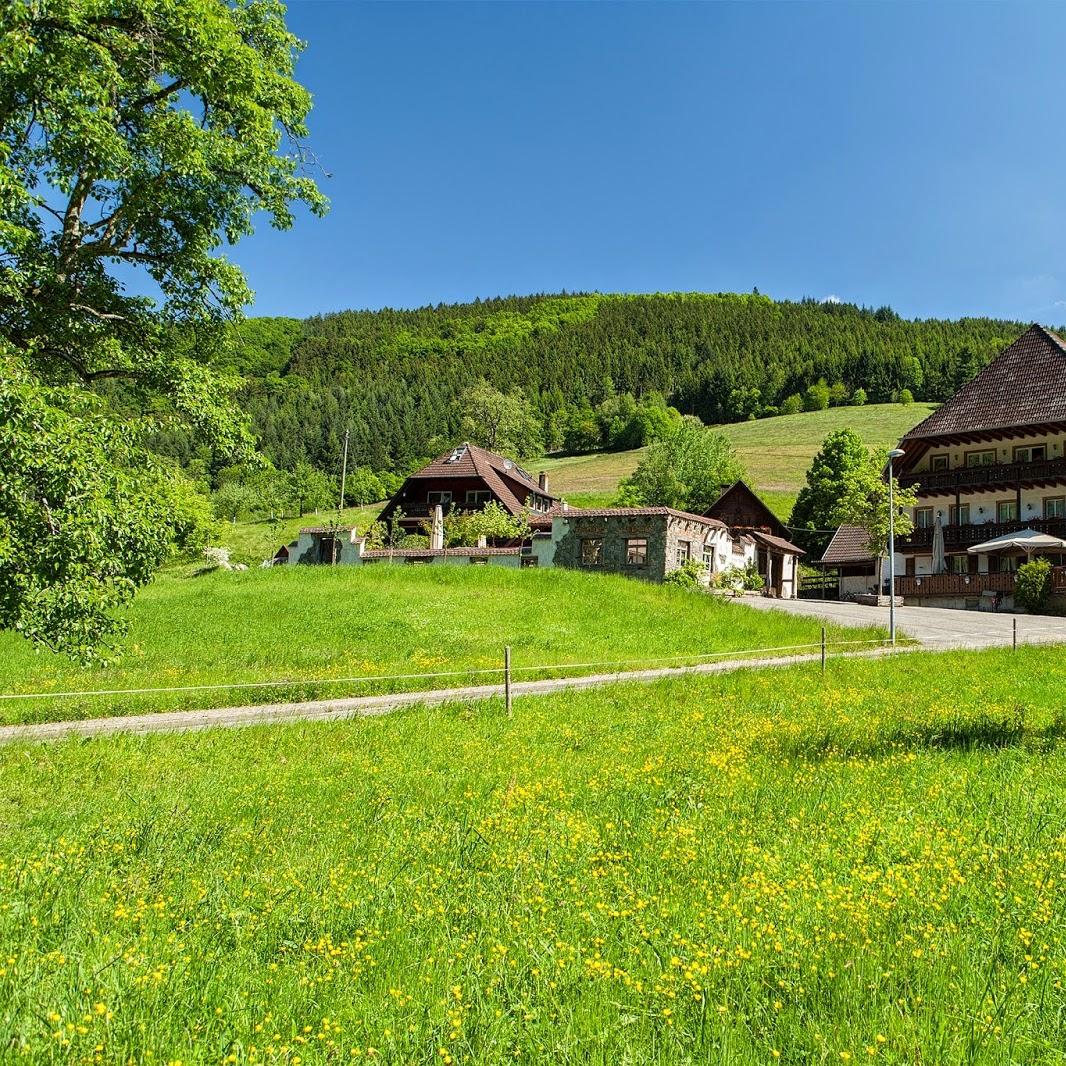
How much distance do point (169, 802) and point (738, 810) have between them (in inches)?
257

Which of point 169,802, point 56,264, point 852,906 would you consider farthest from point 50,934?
point 56,264

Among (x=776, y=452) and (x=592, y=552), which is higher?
(x=776, y=452)

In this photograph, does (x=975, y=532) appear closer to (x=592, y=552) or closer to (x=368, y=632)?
(x=592, y=552)

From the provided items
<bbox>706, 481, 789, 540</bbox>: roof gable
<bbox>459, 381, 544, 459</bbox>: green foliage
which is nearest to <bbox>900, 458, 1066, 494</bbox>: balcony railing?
<bbox>706, 481, 789, 540</bbox>: roof gable

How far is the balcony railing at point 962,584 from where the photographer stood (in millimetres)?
36406

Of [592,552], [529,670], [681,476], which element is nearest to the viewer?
[529,670]

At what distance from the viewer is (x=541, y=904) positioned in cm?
561

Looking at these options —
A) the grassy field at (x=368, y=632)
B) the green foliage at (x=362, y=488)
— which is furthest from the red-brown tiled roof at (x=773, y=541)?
the green foliage at (x=362, y=488)

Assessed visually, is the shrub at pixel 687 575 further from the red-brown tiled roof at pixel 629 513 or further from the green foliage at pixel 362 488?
the green foliage at pixel 362 488

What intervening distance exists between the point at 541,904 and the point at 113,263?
40.3ft

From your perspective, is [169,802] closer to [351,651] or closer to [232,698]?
[232,698]

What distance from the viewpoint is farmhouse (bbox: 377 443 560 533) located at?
182 feet

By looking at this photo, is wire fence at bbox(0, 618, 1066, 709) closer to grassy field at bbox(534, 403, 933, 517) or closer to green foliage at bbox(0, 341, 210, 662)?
green foliage at bbox(0, 341, 210, 662)

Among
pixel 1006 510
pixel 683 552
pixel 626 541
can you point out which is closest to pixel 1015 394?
pixel 1006 510
